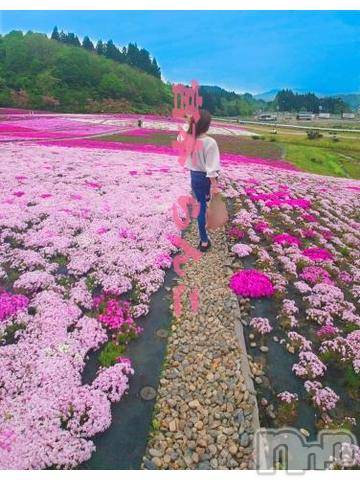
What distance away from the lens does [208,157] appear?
9141 millimetres

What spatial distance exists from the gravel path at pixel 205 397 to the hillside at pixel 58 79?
29.1 meters

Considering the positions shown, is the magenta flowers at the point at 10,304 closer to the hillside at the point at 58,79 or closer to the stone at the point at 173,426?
the stone at the point at 173,426

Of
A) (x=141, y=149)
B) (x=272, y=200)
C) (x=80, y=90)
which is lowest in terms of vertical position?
(x=272, y=200)

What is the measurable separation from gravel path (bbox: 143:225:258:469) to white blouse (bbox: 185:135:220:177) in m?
3.86

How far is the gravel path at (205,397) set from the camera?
603cm

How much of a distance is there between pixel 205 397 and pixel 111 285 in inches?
185

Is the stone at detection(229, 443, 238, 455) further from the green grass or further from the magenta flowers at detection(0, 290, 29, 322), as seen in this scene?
the green grass

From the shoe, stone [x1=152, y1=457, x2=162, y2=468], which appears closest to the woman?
the shoe

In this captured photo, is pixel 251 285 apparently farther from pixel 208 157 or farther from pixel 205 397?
pixel 205 397

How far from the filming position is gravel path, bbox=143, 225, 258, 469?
19.8 ft

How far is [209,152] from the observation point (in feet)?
29.7

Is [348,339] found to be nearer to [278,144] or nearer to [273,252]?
[273,252]
